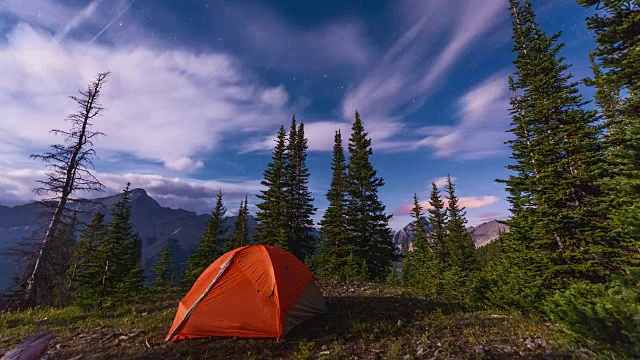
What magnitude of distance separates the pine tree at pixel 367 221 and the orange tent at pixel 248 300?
14.9 meters

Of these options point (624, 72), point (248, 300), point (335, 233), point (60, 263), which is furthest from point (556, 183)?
point (60, 263)

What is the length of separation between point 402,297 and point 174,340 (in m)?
8.82

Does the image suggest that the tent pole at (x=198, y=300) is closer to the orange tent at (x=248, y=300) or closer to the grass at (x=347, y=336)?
the orange tent at (x=248, y=300)

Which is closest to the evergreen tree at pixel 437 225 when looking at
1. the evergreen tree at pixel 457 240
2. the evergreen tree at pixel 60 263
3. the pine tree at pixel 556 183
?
the evergreen tree at pixel 457 240

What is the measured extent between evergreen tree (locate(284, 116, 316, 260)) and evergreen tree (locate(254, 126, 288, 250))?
1.75ft

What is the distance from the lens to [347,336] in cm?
739

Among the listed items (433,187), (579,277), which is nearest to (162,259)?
(579,277)

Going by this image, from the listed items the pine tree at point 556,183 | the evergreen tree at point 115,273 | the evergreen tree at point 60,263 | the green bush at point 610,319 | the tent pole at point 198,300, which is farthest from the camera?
the evergreen tree at point 60,263

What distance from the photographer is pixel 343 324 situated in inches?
324

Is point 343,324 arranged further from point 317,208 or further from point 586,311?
point 317,208

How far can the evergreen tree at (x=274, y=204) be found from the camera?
29047 mm

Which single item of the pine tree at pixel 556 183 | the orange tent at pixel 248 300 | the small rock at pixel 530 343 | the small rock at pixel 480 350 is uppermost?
the pine tree at pixel 556 183

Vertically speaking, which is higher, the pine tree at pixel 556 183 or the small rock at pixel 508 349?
the pine tree at pixel 556 183

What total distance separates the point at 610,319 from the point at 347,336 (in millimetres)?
5639
